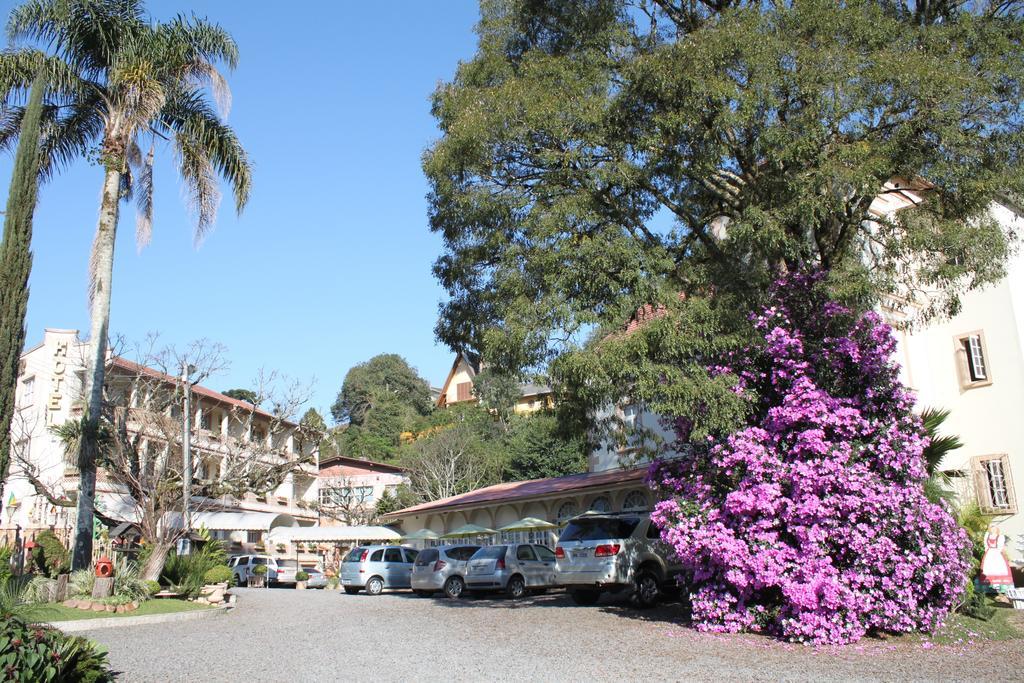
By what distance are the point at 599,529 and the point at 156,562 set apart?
414 inches

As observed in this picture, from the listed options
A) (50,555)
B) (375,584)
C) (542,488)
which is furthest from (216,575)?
(542,488)

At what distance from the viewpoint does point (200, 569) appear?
20.8 m

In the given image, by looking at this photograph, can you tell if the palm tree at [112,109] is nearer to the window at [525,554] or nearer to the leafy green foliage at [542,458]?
the window at [525,554]

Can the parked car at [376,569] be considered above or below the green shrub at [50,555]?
below

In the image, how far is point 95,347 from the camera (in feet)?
60.7

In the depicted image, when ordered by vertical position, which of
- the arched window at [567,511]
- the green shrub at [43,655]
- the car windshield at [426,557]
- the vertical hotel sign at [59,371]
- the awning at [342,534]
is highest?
the vertical hotel sign at [59,371]

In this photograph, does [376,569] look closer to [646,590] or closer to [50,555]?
[50,555]

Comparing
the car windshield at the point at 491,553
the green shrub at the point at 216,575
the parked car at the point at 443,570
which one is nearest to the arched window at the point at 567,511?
the parked car at the point at 443,570

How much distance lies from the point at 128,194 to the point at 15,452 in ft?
28.7

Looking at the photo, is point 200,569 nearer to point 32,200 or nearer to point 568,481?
point 32,200

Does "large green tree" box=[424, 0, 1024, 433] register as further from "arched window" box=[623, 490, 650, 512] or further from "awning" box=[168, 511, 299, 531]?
"awning" box=[168, 511, 299, 531]

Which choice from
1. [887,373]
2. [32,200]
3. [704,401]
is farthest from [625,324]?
[32,200]

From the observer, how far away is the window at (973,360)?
20.9m

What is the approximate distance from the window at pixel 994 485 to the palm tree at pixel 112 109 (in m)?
19.7
